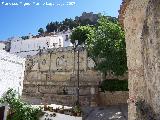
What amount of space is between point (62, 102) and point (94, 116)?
7.79 m

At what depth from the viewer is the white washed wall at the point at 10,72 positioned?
63.4 ft

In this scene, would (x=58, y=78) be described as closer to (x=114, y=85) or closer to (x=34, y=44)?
(x=114, y=85)

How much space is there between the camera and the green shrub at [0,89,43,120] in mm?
18625

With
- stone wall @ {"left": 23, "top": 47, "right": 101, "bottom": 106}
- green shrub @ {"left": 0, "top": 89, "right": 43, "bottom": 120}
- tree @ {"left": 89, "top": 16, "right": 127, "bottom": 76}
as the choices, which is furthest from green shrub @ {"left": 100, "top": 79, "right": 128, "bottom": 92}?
green shrub @ {"left": 0, "top": 89, "right": 43, "bottom": 120}

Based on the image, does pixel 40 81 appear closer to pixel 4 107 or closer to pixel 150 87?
pixel 4 107

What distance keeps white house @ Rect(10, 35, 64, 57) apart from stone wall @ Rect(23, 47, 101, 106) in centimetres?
788

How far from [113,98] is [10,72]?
17.3m

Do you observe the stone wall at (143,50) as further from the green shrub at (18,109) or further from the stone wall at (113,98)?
the stone wall at (113,98)

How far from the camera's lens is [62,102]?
35938 millimetres

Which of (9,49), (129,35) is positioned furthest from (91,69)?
(129,35)

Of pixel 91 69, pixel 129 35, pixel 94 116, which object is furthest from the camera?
pixel 91 69

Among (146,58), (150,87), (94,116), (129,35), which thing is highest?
(129,35)

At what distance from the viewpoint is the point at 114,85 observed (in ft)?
117

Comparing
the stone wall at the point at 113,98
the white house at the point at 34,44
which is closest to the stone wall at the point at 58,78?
the stone wall at the point at 113,98
